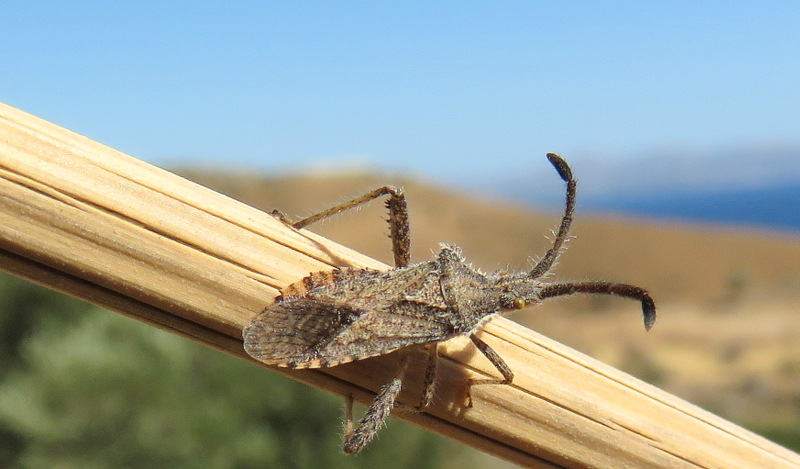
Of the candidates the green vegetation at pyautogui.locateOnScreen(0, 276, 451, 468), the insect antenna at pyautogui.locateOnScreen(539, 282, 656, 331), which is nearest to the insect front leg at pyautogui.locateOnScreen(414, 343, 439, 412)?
the insect antenna at pyautogui.locateOnScreen(539, 282, 656, 331)

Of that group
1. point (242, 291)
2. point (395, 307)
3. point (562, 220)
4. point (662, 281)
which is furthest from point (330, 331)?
point (662, 281)

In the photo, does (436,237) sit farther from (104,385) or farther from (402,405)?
(402,405)

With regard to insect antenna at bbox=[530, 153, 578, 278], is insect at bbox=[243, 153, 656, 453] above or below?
below

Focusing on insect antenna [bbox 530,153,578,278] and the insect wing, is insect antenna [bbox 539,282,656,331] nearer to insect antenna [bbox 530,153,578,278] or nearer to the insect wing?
insect antenna [bbox 530,153,578,278]

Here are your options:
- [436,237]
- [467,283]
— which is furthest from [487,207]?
[467,283]

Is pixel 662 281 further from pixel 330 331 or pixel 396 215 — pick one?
pixel 330 331

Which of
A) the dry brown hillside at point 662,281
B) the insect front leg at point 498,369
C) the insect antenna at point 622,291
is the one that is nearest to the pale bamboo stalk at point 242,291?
the insect front leg at point 498,369

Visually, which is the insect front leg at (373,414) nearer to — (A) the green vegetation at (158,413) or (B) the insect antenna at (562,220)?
(B) the insect antenna at (562,220)
